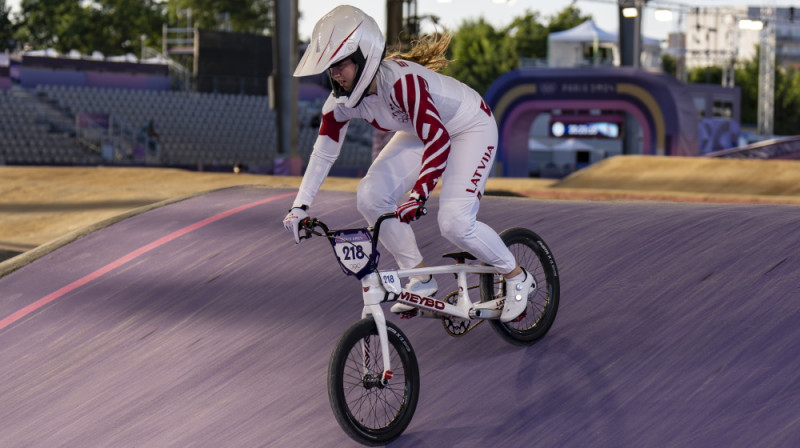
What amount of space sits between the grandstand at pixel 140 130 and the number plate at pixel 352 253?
3420 centimetres

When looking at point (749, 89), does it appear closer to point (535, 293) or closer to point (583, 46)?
point (583, 46)

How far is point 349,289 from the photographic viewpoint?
23.0ft

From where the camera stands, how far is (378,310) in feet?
15.4

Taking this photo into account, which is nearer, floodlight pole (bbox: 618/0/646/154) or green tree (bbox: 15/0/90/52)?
floodlight pole (bbox: 618/0/646/154)

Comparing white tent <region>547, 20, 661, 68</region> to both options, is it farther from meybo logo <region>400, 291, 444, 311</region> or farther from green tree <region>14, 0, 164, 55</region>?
meybo logo <region>400, 291, 444, 311</region>

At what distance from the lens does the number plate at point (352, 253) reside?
4.78 metres

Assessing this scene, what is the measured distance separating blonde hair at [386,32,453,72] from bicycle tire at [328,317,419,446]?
A: 178 centimetres

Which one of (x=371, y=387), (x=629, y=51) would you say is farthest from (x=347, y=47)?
(x=629, y=51)

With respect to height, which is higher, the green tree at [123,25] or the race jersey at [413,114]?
the green tree at [123,25]

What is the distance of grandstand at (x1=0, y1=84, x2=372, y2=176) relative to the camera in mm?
38625

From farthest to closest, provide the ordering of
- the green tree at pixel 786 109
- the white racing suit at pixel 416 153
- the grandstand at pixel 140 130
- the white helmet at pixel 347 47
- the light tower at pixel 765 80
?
the green tree at pixel 786 109 < the light tower at pixel 765 80 < the grandstand at pixel 140 130 < the white racing suit at pixel 416 153 < the white helmet at pixel 347 47

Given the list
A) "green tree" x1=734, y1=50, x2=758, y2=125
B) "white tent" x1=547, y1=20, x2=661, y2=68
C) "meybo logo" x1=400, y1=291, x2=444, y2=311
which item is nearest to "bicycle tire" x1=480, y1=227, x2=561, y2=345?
"meybo logo" x1=400, y1=291, x2=444, y2=311

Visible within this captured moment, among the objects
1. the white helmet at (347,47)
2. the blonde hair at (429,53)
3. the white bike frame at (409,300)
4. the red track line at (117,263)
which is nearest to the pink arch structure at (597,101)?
the red track line at (117,263)

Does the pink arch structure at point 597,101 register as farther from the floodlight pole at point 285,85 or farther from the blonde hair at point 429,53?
the blonde hair at point 429,53
